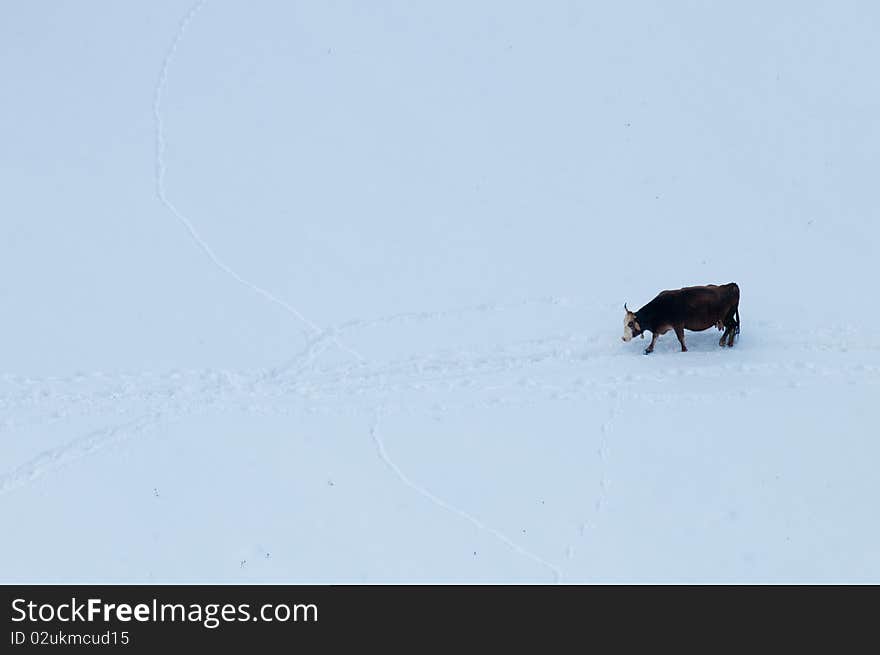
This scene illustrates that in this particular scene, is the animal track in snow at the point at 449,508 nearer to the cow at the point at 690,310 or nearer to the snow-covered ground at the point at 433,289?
the snow-covered ground at the point at 433,289

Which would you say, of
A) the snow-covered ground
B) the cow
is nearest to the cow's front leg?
the cow

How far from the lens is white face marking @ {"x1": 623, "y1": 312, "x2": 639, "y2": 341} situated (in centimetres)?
1455

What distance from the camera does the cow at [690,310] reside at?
1418cm

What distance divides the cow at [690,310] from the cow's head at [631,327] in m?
0.05

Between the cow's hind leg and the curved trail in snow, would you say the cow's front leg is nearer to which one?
the cow's hind leg

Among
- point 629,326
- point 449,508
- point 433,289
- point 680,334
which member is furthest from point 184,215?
point 680,334

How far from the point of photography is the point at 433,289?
16500mm

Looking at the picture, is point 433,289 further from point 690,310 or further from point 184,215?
point 184,215

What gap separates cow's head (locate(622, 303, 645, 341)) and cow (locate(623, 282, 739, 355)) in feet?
0.17

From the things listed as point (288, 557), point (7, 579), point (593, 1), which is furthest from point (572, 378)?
point (593, 1)

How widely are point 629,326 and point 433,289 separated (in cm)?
337

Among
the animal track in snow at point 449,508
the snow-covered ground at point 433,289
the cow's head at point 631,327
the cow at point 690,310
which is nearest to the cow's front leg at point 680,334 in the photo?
the cow at point 690,310

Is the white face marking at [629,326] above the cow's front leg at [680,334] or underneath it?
above

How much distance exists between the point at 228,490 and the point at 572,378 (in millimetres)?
4893
